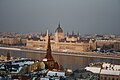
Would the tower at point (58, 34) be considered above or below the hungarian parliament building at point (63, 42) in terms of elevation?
above

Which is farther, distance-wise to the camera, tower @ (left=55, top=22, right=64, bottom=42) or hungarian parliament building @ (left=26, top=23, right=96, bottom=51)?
tower @ (left=55, top=22, right=64, bottom=42)

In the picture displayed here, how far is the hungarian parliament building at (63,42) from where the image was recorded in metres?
15.3

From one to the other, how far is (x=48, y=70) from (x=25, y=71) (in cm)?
44

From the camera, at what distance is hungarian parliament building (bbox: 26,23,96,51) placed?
15336 mm

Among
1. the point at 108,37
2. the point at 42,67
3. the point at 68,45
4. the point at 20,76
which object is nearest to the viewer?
the point at 20,76

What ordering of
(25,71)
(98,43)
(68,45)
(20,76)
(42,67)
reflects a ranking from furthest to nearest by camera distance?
(98,43), (68,45), (42,67), (25,71), (20,76)

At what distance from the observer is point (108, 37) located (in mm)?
18516

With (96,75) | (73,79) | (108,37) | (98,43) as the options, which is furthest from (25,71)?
(108,37)

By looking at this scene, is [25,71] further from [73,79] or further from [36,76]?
[73,79]

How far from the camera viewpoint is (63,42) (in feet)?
53.3

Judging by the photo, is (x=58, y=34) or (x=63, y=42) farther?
(x=58, y=34)

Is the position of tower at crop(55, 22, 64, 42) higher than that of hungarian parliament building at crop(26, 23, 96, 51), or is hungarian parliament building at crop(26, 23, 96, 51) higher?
tower at crop(55, 22, 64, 42)

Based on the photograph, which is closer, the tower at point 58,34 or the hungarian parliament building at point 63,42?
the hungarian parliament building at point 63,42

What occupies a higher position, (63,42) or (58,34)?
(58,34)
